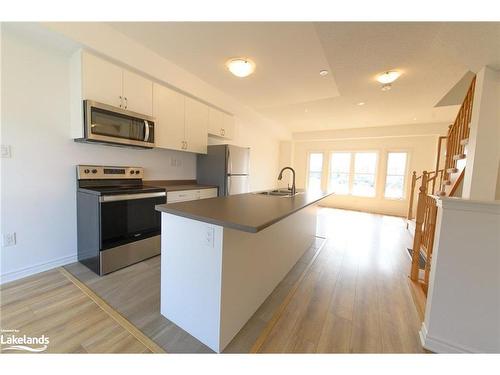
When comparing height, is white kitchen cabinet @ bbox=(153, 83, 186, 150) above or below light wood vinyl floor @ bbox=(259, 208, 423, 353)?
above

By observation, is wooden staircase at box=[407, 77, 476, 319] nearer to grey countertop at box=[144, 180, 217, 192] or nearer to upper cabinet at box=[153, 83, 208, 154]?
grey countertop at box=[144, 180, 217, 192]

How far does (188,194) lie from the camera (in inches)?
120

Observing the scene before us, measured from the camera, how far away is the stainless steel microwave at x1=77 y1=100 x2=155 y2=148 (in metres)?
2.06

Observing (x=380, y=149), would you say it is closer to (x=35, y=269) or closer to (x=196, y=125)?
(x=196, y=125)

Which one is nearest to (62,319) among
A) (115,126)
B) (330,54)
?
(115,126)

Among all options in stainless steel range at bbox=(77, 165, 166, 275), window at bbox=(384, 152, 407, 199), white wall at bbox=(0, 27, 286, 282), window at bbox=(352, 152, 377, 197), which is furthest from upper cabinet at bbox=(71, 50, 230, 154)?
window at bbox=(384, 152, 407, 199)

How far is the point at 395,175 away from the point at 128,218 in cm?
693

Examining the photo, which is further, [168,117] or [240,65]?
[168,117]

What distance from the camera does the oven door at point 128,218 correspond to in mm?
2100

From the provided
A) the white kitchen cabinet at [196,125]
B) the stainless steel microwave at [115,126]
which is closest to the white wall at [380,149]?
the white kitchen cabinet at [196,125]

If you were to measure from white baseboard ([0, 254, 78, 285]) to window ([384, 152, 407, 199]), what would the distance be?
739 cm

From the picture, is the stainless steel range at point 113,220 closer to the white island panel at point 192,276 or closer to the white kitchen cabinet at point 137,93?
the white kitchen cabinet at point 137,93
